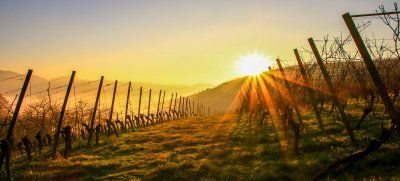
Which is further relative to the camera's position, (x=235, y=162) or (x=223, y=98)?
(x=223, y=98)

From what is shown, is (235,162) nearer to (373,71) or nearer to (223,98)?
(373,71)

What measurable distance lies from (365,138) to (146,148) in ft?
40.3

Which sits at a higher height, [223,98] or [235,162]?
[223,98]

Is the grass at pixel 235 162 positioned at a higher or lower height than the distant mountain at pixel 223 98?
lower

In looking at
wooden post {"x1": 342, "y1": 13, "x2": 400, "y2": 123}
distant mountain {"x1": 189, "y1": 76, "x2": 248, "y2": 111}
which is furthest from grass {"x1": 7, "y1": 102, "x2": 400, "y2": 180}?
distant mountain {"x1": 189, "y1": 76, "x2": 248, "y2": 111}

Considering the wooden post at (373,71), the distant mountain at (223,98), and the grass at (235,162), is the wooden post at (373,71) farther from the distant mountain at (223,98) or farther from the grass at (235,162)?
the distant mountain at (223,98)

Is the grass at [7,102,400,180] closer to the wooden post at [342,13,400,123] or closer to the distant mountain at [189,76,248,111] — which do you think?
the wooden post at [342,13,400,123]

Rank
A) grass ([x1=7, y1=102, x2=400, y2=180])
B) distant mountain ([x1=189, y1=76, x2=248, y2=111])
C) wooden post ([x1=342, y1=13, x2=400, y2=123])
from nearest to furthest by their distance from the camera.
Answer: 1. wooden post ([x1=342, y1=13, x2=400, y2=123])
2. grass ([x1=7, y1=102, x2=400, y2=180])
3. distant mountain ([x1=189, y1=76, x2=248, y2=111])

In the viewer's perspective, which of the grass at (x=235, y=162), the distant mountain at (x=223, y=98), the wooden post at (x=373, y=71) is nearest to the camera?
the wooden post at (x=373, y=71)

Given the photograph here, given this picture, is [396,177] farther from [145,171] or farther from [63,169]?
[63,169]

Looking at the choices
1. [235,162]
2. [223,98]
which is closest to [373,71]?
[235,162]

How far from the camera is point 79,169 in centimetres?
1681

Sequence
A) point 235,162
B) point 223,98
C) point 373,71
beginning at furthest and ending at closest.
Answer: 1. point 223,98
2. point 235,162
3. point 373,71

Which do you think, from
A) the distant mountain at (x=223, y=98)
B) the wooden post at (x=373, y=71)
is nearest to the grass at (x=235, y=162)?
the wooden post at (x=373, y=71)
